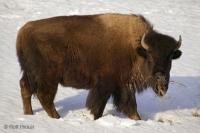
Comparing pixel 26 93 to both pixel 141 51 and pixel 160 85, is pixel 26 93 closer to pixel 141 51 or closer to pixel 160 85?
pixel 141 51

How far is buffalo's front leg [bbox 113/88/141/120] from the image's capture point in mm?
9977

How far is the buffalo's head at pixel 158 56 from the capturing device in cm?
945

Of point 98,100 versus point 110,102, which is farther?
point 110,102

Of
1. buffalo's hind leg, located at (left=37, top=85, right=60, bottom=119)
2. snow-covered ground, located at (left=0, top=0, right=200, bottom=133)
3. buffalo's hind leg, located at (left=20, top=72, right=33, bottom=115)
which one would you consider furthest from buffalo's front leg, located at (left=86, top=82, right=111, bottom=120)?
buffalo's hind leg, located at (left=20, top=72, right=33, bottom=115)

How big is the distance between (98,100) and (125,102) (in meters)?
0.59

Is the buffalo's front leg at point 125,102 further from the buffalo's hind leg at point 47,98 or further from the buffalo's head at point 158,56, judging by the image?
the buffalo's hind leg at point 47,98

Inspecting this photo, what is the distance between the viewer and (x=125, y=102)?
393 inches

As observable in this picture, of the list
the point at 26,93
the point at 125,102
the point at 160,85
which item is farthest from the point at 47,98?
the point at 160,85

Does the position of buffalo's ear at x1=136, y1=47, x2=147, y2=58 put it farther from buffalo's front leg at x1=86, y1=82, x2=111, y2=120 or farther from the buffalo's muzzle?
buffalo's front leg at x1=86, y1=82, x2=111, y2=120

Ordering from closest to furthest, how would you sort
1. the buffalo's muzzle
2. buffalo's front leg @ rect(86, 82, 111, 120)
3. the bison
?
the buffalo's muzzle → the bison → buffalo's front leg @ rect(86, 82, 111, 120)

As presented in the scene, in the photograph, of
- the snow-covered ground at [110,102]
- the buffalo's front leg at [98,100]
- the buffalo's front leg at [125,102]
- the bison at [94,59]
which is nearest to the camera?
the snow-covered ground at [110,102]

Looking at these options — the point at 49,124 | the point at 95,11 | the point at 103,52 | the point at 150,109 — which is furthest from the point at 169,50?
the point at 95,11

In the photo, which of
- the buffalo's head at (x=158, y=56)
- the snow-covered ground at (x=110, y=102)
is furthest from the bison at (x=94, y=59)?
the snow-covered ground at (x=110, y=102)

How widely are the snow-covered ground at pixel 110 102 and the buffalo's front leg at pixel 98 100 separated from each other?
21 centimetres
